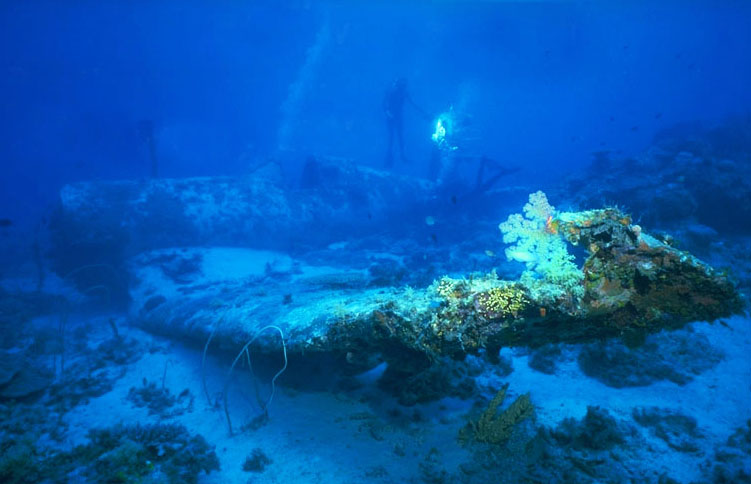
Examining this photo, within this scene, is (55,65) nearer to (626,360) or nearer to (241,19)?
(241,19)

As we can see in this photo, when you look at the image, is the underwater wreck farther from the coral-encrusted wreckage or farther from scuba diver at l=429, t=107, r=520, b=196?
scuba diver at l=429, t=107, r=520, b=196

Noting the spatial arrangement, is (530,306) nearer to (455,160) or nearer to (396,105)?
(455,160)

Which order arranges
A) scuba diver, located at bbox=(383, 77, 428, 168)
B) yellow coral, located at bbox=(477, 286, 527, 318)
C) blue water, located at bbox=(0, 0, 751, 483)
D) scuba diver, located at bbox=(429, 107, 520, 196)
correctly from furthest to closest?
1. scuba diver, located at bbox=(383, 77, 428, 168)
2. scuba diver, located at bbox=(429, 107, 520, 196)
3. blue water, located at bbox=(0, 0, 751, 483)
4. yellow coral, located at bbox=(477, 286, 527, 318)

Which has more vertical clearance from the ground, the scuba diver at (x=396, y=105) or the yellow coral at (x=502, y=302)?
the scuba diver at (x=396, y=105)

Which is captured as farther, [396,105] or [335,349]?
[396,105]

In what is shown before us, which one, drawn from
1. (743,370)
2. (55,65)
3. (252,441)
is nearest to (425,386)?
(252,441)

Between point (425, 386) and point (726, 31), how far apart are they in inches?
3826

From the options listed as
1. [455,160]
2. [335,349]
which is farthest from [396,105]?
[335,349]

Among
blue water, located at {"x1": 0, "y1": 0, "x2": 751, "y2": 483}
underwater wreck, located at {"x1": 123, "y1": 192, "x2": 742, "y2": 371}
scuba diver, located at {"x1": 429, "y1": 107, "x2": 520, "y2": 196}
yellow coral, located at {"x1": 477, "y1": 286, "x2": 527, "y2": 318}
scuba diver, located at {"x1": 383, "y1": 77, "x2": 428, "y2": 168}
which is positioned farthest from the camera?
scuba diver, located at {"x1": 383, "y1": 77, "x2": 428, "y2": 168}

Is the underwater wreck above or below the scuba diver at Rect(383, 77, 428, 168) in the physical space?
below

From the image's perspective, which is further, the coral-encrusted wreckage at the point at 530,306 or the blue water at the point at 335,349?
the blue water at the point at 335,349

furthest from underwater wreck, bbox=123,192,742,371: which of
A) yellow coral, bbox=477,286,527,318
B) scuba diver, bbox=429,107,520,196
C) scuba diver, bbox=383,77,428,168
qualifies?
scuba diver, bbox=383,77,428,168

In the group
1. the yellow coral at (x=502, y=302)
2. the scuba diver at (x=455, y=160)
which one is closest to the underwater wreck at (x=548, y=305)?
Answer: the yellow coral at (x=502, y=302)

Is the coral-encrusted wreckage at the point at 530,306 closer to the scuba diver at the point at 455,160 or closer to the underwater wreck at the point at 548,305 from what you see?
the underwater wreck at the point at 548,305
